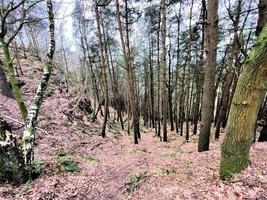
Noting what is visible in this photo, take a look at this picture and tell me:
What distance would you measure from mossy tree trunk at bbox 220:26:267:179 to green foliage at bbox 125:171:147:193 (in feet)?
5.73

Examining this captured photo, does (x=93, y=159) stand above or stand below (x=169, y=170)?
below

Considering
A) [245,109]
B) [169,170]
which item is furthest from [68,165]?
[245,109]

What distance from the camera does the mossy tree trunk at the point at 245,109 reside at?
297 cm

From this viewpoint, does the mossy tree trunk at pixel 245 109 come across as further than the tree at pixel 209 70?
No

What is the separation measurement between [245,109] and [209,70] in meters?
3.00

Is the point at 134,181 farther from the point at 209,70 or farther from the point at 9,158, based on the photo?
the point at 209,70

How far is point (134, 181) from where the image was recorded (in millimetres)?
4664

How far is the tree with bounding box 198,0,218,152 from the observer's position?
5816 mm

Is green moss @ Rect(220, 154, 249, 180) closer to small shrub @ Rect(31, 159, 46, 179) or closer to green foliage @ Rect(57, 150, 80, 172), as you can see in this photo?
green foliage @ Rect(57, 150, 80, 172)

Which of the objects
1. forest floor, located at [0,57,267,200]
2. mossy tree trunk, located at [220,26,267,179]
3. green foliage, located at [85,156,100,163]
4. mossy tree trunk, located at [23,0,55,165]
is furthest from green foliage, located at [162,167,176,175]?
mossy tree trunk, located at [23,0,55,165]

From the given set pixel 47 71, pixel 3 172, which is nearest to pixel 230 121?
pixel 47 71

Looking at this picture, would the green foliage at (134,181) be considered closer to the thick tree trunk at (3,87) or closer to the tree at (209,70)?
the tree at (209,70)

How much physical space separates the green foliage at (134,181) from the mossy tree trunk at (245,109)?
1.75 metres

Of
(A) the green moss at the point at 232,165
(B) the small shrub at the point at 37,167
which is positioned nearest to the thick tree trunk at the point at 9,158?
(B) the small shrub at the point at 37,167
